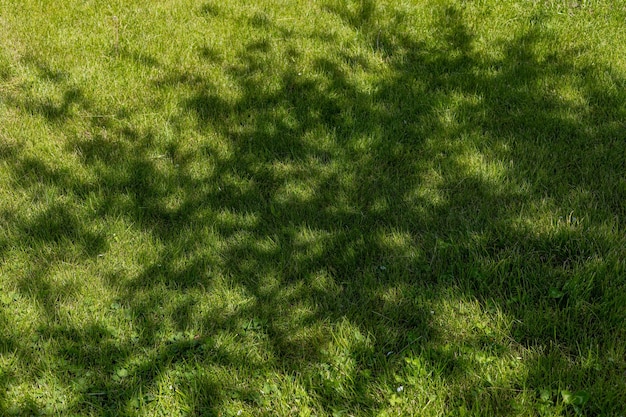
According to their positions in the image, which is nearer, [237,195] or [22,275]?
[22,275]

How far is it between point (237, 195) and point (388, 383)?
182 cm

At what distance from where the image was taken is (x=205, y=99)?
529 centimetres

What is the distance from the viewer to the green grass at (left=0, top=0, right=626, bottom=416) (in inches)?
122

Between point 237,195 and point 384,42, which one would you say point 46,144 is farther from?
point 384,42

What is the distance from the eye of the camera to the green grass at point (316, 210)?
310cm

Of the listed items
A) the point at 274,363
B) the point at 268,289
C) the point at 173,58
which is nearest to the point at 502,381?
the point at 274,363

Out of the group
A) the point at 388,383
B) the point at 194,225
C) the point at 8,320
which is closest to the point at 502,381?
the point at 388,383

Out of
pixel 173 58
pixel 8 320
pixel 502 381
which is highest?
pixel 173 58

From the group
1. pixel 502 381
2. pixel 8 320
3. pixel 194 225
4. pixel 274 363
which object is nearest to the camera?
pixel 502 381

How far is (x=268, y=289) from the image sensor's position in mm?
→ 3627

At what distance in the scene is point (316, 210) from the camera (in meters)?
4.16

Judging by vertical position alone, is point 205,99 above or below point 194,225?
above

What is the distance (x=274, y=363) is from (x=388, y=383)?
1.90 ft

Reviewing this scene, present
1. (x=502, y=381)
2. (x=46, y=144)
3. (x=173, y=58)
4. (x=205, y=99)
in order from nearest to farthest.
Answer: (x=502, y=381) → (x=46, y=144) → (x=205, y=99) → (x=173, y=58)
